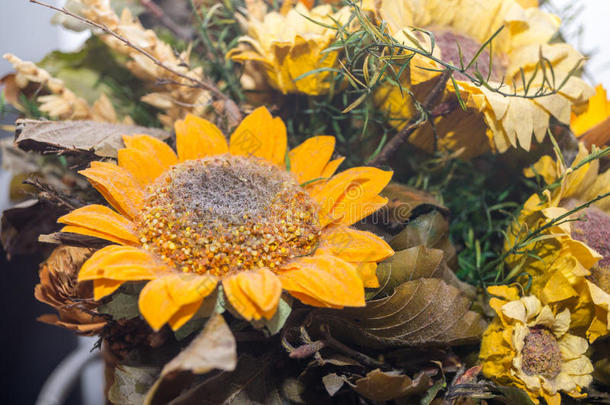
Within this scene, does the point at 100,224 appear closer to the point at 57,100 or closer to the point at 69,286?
the point at 69,286

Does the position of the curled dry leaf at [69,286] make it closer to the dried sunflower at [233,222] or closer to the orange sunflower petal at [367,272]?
the dried sunflower at [233,222]

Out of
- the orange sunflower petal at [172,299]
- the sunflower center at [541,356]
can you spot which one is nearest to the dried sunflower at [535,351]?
the sunflower center at [541,356]

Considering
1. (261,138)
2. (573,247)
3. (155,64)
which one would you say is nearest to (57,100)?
(155,64)

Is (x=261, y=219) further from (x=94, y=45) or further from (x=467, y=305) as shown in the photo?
(x=94, y=45)

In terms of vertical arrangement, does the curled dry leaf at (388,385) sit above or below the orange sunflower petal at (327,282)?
below

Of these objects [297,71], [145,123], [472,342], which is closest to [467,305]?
[472,342]

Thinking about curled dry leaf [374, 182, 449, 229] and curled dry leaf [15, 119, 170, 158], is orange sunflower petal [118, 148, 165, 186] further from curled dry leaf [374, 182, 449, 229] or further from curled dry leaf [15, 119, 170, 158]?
curled dry leaf [374, 182, 449, 229]

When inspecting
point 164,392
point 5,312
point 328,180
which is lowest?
point 5,312
